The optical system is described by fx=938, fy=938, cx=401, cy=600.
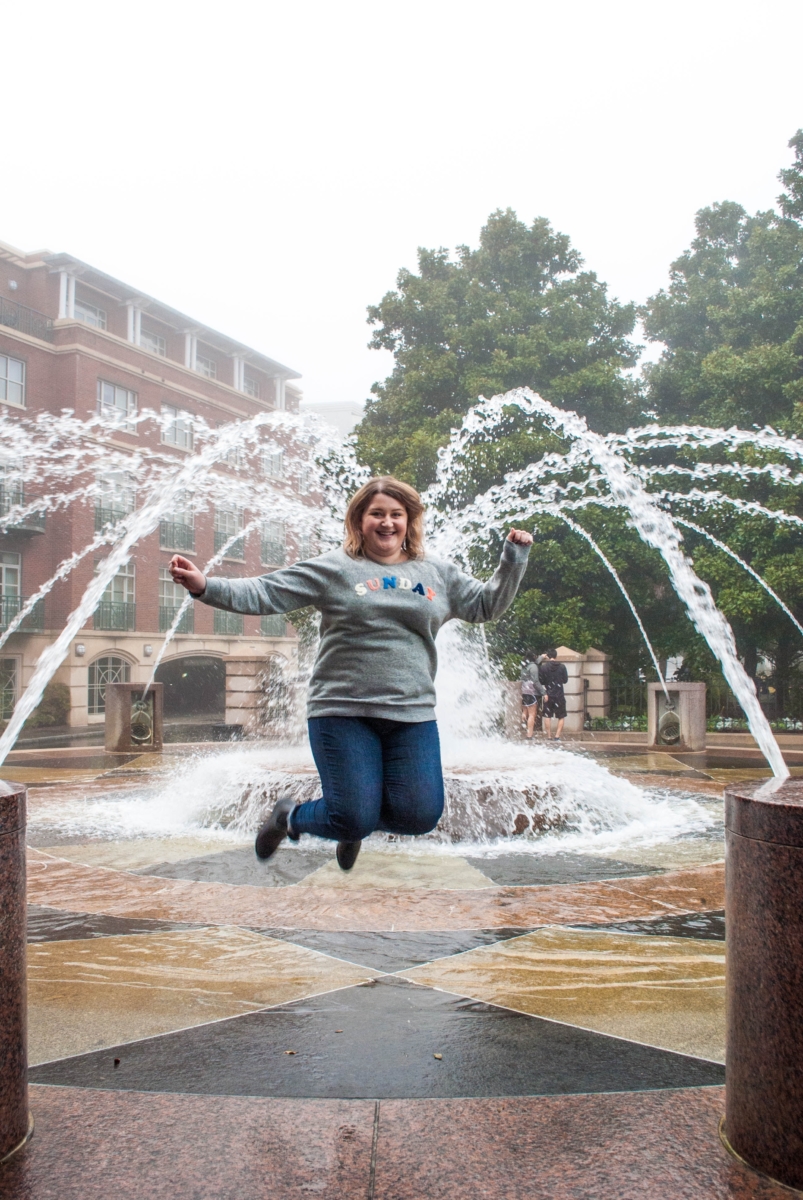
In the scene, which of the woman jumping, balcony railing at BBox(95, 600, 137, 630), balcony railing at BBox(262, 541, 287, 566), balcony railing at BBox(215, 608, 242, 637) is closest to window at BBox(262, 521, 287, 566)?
balcony railing at BBox(262, 541, 287, 566)

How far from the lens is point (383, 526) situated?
3508mm

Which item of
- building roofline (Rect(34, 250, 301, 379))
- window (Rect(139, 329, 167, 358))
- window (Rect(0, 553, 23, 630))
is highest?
Answer: building roofline (Rect(34, 250, 301, 379))

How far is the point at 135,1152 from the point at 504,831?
4522 mm

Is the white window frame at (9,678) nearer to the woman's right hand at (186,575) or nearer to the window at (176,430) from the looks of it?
the window at (176,430)

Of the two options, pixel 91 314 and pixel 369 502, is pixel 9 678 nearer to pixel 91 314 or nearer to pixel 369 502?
pixel 91 314

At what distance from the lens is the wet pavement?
1970 millimetres

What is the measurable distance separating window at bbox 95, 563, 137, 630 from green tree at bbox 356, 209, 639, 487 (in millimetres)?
10425

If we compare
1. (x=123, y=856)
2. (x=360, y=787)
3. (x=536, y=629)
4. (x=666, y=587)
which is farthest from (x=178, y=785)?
(x=666, y=587)

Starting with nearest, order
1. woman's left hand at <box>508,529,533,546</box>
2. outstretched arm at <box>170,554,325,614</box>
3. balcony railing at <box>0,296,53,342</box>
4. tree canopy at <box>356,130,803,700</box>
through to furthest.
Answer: outstretched arm at <box>170,554,325,614</box>
woman's left hand at <box>508,529,533,546</box>
tree canopy at <box>356,130,803,700</box>
balcony railing at <box>0,296,53,342</box>

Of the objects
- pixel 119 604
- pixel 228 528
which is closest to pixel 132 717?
pixel 119 604

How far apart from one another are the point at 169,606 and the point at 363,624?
102ft

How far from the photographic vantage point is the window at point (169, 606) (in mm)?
32531

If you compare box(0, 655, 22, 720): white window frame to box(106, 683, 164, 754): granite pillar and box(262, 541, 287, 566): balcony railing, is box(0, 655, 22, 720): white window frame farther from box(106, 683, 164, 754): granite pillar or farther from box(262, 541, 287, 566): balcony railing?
box(106, 683, 164, 754): granite pillar

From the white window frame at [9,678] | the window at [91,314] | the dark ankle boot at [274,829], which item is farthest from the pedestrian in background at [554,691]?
the window at [91,314]
